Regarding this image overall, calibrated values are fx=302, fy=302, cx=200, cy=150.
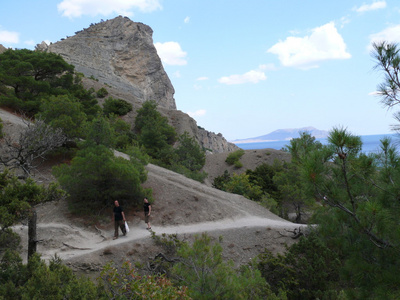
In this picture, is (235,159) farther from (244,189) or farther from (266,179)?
(244,189)

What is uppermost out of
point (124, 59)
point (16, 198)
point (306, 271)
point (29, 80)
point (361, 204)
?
point (124, 59)

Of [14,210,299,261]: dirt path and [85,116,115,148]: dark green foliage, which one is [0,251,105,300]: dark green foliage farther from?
[85,116,115,148]: dark green foliage

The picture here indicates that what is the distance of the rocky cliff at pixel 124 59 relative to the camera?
70.4 m

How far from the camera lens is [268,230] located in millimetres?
16891

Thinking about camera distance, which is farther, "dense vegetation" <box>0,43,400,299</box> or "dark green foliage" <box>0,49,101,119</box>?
"dark green foliage" <box>0,49,101,119</box>

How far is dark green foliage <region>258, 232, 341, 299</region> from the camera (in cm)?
1200

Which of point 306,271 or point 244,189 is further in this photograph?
point 244,189

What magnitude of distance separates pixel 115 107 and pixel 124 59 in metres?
30.5

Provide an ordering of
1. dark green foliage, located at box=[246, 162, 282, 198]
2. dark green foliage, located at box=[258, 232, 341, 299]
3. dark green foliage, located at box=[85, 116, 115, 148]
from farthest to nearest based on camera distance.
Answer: dark green foliage, located at box=[246, 162, 282, 198] < dark green foliage, located at box=[85, 116, 115, 148] < dark green foliage, located at box=[258, 232, 341, 299]

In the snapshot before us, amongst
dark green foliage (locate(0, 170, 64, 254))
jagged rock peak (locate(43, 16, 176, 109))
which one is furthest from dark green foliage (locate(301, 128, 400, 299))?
jagged rock peak (locate(43, 16, 176, 109))

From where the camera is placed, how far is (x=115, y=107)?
166 ft

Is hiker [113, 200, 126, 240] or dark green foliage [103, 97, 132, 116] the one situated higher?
dark green foliage [103, 97, 132, 116]

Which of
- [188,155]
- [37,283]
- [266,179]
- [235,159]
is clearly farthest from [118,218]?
[235,159]

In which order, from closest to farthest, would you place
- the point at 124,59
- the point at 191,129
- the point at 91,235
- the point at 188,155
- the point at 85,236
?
the point at 85,236 → the point at 91,235 → the point at 188,155 → the point at 191,129 → the point at 124,59
